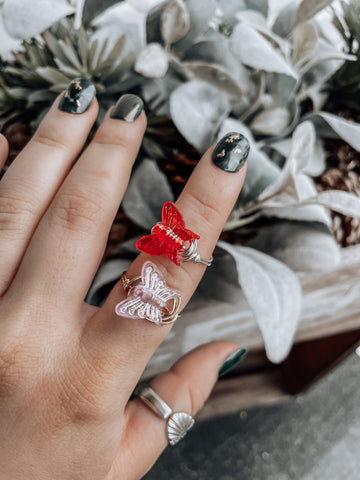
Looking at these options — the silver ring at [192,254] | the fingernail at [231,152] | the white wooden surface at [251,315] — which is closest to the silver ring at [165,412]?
the white wooden surface at [251,315]

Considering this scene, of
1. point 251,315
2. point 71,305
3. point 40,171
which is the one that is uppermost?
point 40,171

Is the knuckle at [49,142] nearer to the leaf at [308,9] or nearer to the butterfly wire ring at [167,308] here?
the butterfly wire ring at [167,308]

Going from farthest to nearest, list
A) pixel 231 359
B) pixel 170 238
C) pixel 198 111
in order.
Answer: pixel 231 359, pixel 198 111, pixel 170 238

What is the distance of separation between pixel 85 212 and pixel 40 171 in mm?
99

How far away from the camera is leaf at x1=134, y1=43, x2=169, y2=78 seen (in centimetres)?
54

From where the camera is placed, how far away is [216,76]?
0.59 m

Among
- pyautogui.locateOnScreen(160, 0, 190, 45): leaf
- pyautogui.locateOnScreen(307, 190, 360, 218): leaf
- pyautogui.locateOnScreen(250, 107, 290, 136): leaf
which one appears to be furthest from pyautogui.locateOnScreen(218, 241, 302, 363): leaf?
pyautogui.locateOnScreen(160, 0, 190, 45): leaf

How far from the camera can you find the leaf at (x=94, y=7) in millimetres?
614

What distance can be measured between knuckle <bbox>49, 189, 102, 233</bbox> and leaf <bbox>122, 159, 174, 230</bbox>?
6 cm

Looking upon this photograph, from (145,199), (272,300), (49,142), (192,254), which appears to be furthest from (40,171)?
(272,300)

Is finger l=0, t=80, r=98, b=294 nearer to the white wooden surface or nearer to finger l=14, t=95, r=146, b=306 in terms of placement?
finger l=14, t=95, r=146, b=306

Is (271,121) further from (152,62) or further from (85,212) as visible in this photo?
(85,212)

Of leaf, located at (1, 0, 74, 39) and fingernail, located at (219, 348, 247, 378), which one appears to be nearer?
leaf, located at (1, 0, 74, 39)

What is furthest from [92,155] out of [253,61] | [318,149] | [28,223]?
[318,149]
